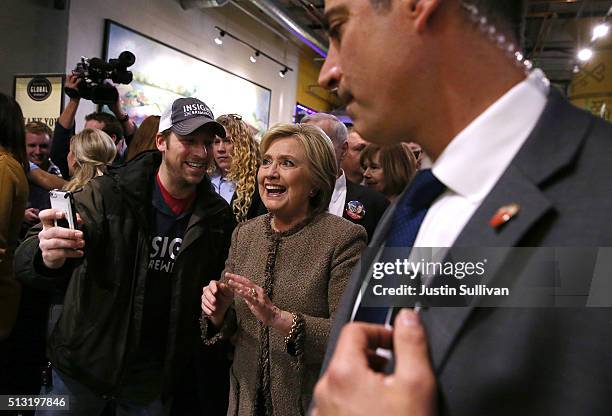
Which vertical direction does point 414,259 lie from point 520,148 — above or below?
below

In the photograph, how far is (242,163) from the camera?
3049mm

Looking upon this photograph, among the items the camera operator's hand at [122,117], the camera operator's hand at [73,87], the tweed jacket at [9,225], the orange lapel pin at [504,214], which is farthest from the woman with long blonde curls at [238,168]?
the orange lapel pin at [504,214]

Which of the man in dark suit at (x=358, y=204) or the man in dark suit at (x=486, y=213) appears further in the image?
the man in dark suit at (x=358, y=204)

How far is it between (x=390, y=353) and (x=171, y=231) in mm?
1579

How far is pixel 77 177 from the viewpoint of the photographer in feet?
9.25

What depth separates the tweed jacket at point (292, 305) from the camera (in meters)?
1.70

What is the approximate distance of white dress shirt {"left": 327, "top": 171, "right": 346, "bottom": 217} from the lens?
283cm

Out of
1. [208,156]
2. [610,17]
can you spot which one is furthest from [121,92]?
[610,17]

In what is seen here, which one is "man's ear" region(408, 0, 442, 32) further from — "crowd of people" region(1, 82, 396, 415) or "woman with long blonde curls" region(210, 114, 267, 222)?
"woman with long blonde curls" region(210, 114, 267, 222)

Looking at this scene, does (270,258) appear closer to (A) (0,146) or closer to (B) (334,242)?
(B) (334,242)

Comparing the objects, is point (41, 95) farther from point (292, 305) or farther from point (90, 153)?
point (292, 305)

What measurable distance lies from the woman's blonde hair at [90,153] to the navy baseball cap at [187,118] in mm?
778

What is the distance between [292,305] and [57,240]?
0.76 m

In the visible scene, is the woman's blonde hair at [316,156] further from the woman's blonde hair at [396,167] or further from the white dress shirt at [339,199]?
the woman's blonde hair at [396,167]
